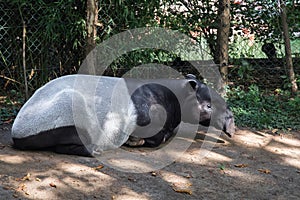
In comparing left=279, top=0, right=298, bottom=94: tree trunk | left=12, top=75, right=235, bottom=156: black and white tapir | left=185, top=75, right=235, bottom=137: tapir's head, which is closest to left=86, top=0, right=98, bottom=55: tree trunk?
left=12, top=75, right=235, bottom=156: black and white tapir

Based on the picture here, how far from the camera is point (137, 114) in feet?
14.4

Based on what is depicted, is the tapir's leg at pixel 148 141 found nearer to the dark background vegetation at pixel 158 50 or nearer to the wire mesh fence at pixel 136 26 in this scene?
the dark background vegetation at pixel 158 50

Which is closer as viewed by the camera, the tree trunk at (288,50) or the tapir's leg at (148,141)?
the tapir's leg at (148,141)

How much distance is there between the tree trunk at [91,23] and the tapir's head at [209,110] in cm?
170

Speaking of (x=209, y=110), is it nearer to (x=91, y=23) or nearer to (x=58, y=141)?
(x=58, y=141)

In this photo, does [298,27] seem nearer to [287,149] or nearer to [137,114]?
[287,149]

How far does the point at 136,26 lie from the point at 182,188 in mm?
3409

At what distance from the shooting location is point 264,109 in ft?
20.1

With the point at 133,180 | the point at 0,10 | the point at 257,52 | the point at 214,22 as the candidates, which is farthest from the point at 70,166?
the point at 257,52

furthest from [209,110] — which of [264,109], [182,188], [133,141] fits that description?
[264,109]

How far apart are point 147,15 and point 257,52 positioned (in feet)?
7.34

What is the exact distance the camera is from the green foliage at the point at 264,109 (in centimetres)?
556

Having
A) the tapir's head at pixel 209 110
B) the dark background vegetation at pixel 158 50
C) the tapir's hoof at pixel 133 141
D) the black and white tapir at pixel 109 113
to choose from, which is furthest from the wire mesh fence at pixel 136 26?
the tapir's hoof at pixel 133 141

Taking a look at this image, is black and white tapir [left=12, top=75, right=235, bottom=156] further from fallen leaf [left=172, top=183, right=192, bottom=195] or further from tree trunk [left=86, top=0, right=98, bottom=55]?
tree trunk [left=86, top=0, right=98, bottom=55]
